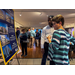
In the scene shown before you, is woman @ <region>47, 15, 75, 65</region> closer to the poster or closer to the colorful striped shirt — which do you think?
the colorful striped shirt

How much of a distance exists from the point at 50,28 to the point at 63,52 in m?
0.74

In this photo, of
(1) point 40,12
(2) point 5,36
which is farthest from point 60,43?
(1) point 40,12

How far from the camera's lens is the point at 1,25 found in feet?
3.96

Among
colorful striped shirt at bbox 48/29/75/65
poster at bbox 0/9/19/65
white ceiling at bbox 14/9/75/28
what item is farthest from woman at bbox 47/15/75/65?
white ceiling at bbox 14/9/75/28

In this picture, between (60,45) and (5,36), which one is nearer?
(60,45)

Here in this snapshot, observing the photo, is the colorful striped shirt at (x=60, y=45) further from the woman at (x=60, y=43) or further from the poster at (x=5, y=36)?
the poster at (x=5, y=36)

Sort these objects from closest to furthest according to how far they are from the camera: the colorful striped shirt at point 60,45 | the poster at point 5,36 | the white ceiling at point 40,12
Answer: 1. the colorful striped shirt at point 60,45
2. the poster at point 5,36
3. the white ceiling at point 40,12

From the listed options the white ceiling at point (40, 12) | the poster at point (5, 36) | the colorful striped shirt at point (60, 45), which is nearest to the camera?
the colorful striped shirt at point (60, 45)

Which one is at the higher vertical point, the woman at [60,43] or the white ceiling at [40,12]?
the white ceiling at [40,12]

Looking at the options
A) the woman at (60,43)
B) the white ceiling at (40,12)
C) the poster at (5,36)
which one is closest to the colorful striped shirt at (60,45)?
the woman at (60,43)

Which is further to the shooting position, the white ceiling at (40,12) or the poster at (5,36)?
the white ceiling at (40,12)

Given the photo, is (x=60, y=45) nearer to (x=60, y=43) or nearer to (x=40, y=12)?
(x=60, y=43)

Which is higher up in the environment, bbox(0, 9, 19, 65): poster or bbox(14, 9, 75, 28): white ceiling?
bbox(14, 9, 75, 28): white ceiling

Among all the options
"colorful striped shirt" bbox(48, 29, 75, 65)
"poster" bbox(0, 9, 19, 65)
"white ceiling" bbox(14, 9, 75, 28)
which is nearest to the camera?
"colorful striped shirt" bbox(48, 29, 75, 65)
